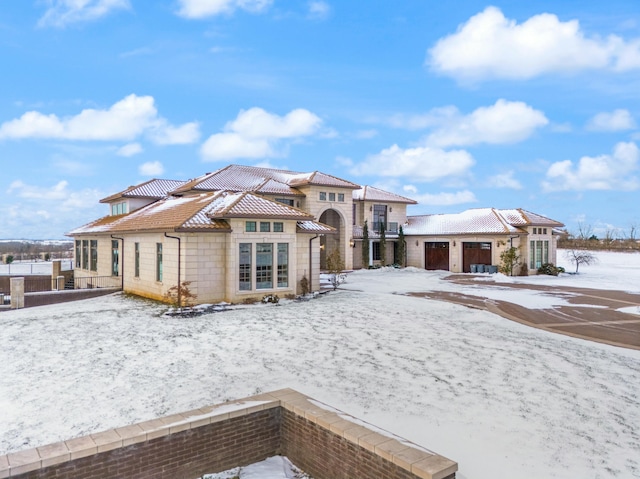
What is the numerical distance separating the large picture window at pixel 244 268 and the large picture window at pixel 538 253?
22.2m

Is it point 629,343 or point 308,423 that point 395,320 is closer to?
point 629,343

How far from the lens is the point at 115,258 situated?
75.0 ft

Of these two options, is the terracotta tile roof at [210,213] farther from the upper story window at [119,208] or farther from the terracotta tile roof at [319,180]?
the terracotta tile roof at [319,180]

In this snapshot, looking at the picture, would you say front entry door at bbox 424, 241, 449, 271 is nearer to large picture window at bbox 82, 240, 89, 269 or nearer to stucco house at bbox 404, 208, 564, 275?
stucco house at bbox 404, 208, 564, 275

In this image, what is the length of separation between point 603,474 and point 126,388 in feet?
25.1

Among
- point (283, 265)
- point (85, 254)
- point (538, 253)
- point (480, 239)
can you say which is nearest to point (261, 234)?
point (283, 265)

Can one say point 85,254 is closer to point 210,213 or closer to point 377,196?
point 210,213

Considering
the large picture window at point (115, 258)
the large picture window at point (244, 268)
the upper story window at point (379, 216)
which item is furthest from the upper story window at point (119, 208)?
the upper story window at point (379, 216)

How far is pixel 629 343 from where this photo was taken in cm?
1184

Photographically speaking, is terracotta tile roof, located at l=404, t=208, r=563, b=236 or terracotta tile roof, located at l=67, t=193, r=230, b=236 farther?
terracotta tile roof, located at l=404, t=208, r=563, b=236

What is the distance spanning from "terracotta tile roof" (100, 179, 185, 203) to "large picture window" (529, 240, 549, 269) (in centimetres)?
2568

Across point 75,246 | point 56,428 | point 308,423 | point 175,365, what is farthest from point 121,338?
point 75,246

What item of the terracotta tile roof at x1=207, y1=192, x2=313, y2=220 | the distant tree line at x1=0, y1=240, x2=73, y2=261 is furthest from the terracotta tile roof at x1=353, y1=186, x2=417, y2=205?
the distant tree line at x1=0, y1=240, x2=73, y2=261

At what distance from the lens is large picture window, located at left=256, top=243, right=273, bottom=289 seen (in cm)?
1778
